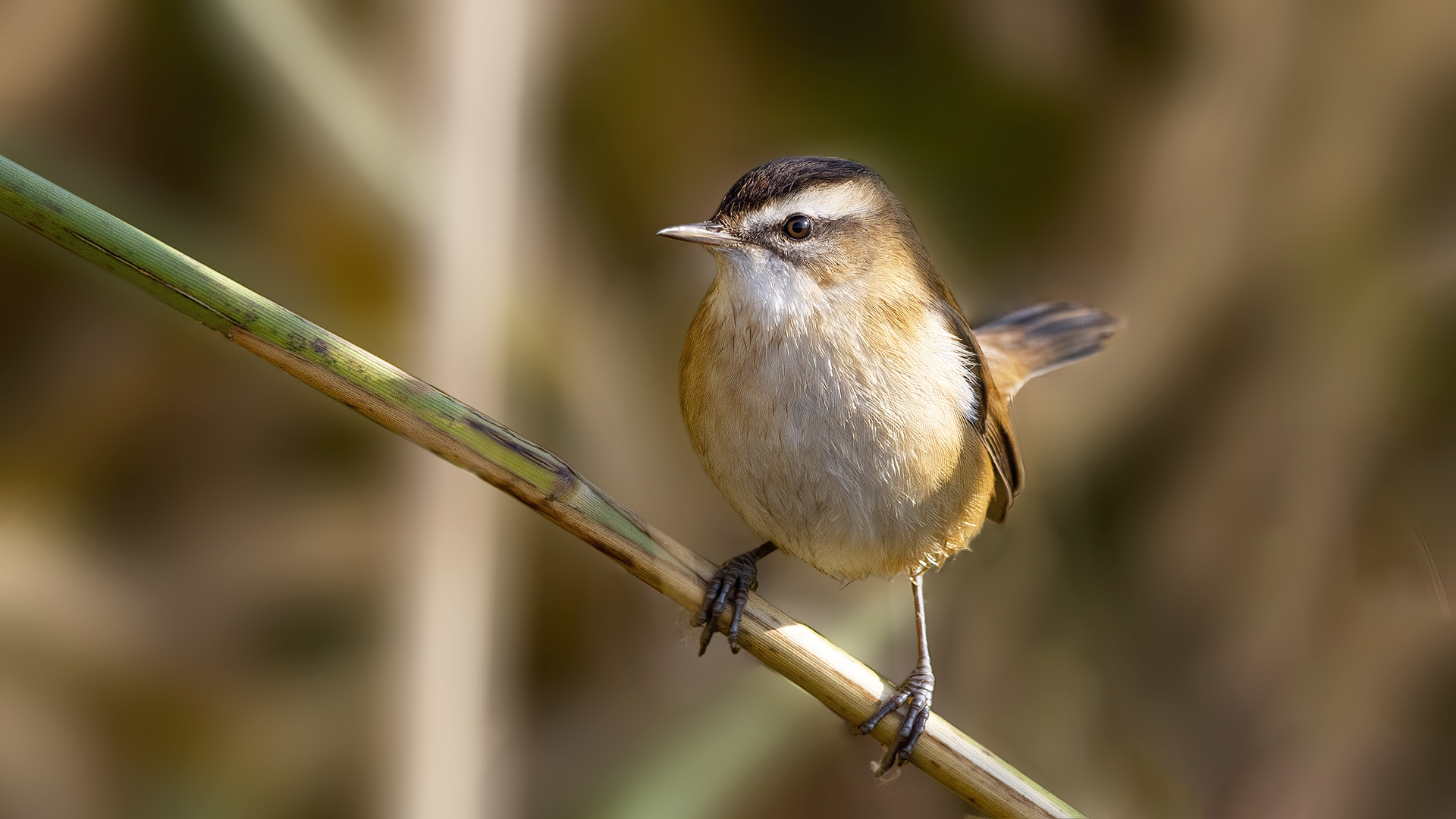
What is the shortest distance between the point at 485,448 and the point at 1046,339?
2.24m

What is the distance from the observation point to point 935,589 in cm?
307

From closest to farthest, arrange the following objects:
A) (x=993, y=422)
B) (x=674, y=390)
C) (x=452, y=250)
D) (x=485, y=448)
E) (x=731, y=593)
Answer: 1. (x=485, y=448)
2. (x=731, y=593)
3. (x=993, y=422)
4. (x=452, y=250)
5. (x=674, y=390)

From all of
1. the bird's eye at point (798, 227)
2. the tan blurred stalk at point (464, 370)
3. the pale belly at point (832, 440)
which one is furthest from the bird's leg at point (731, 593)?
the bird's eye at point (798, 227)

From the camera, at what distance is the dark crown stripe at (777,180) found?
84.0 inches

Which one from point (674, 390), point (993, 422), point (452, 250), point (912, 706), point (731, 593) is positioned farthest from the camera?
point (674, 390)

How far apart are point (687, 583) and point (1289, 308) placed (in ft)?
7.40

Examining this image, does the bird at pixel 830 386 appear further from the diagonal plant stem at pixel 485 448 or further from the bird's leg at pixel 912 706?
the diagonal plant stem at pixel 485 448

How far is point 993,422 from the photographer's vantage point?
2506 mm

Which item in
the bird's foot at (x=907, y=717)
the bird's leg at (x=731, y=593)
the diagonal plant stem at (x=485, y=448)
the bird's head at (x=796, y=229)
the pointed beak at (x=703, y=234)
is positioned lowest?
the bird's foot at (x=907, y=717)

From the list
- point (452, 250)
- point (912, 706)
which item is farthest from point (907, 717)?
point (452, 250)

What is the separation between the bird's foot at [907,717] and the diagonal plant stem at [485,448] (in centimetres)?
6

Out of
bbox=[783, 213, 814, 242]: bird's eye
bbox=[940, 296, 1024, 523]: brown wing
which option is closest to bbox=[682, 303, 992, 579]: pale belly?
bbox=[940, 296, 1024, 523]: brown wing

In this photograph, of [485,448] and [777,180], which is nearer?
[485,448]

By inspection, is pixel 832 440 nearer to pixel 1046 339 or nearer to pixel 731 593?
pixel 731 593
